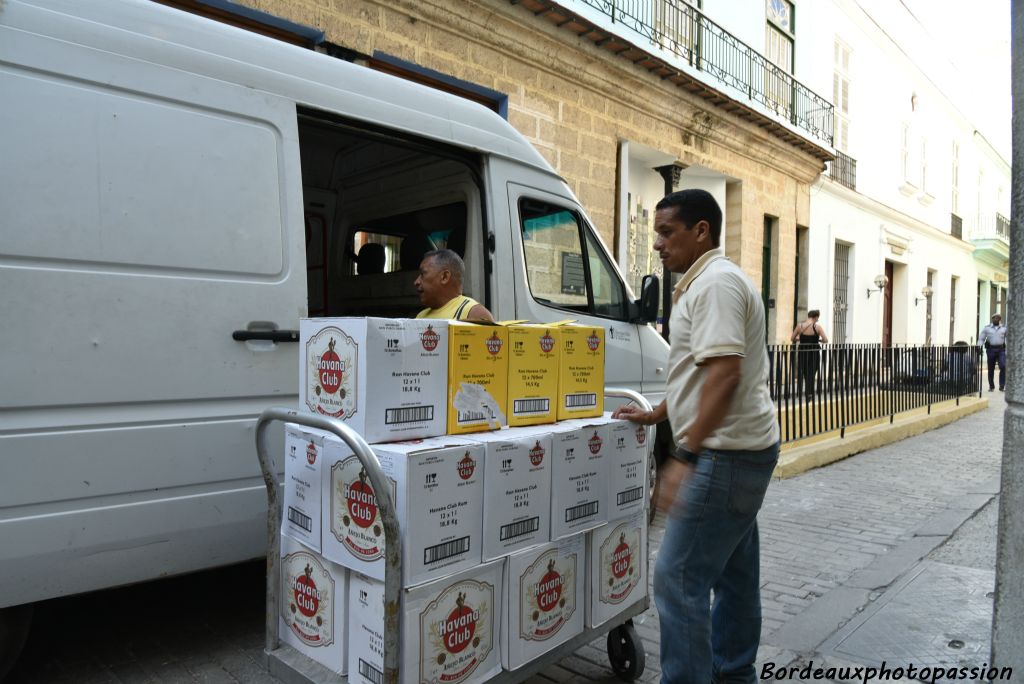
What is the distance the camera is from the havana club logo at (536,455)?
2.48 metres

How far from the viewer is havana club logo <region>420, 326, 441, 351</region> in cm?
240

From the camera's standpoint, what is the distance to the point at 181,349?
2.82m

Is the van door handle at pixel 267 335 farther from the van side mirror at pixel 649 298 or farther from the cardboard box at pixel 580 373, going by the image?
the van side mirror at pixel 649 298

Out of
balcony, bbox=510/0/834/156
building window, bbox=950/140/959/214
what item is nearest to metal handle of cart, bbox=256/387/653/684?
balcony, bbox=510/0/834/156

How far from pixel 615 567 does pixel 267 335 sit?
66.5 inches

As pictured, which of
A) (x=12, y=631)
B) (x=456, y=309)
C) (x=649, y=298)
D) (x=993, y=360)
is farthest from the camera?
(x=993, y=360)

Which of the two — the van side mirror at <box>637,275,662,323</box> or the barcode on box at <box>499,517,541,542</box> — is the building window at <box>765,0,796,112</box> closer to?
the van side mirror at <box>637,275,662,323</box>

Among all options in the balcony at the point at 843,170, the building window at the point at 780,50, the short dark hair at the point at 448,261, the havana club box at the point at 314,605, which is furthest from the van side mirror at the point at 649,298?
the balcony at the point at 843,170

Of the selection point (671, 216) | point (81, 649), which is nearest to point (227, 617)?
point (81, 649)

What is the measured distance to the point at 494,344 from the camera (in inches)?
103

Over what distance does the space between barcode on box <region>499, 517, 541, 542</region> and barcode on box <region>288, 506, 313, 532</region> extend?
0.64 meters

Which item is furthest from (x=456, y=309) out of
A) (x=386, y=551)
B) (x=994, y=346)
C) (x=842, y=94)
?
(x=994, y=346)

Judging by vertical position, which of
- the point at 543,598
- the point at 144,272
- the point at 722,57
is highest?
the point at 722,57

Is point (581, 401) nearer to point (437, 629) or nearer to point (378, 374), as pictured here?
point (378, 374)
